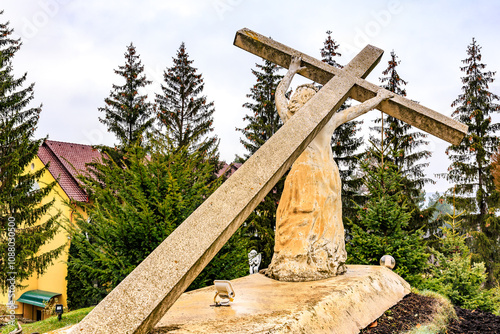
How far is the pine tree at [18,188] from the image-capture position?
15.4 metres

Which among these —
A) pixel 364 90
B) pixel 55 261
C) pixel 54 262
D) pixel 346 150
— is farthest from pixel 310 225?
pixel 54 262

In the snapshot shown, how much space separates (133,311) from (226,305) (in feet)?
5.35

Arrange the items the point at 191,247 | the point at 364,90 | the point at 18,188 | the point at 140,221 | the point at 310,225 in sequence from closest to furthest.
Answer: the point at 191,247 → the point at 310,225 → the point at 364,90 → the point at 140,221 → the point at 18,188

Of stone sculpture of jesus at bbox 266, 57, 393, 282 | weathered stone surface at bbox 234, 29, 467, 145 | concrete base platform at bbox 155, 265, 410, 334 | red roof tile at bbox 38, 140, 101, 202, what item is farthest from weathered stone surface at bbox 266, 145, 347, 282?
red roof tile at bbox 38, 140, 101, 202

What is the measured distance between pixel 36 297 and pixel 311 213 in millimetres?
20759

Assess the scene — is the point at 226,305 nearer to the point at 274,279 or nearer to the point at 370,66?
the point at 274,279

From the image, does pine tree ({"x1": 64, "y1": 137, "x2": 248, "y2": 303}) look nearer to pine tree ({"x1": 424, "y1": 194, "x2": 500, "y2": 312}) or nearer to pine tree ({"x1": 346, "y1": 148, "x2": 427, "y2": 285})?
pine tree ({"x1": 346, "y1": 148, "x2": 427, "y2": 285})

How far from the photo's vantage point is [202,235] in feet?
8.74

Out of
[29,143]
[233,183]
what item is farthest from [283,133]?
[29,143]

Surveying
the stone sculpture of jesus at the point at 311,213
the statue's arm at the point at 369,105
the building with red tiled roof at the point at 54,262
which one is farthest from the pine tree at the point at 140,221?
the building with red tiled roof at the point at 54,262

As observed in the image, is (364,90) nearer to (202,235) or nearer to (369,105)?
(369,105)

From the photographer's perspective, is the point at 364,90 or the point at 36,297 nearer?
the point at 364,90

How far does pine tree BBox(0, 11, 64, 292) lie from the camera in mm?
15414

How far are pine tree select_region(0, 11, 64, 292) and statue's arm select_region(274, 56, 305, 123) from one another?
12671 mm
